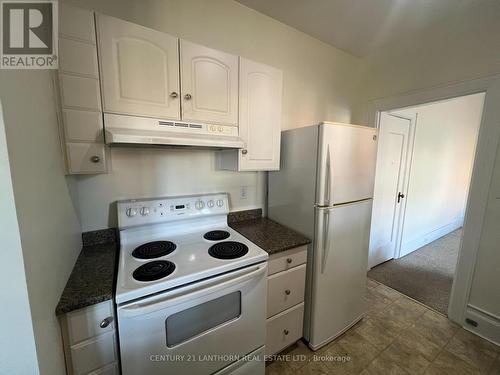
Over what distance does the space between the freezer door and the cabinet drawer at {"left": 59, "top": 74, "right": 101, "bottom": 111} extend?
131cm

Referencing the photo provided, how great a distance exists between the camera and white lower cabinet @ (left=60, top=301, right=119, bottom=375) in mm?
857

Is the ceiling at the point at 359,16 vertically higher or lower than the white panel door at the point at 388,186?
higher

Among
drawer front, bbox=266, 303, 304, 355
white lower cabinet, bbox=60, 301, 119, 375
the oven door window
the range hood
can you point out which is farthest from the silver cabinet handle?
drawer front, bbox=266, 303, 304, 355

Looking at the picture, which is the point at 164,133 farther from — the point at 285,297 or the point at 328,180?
the point at 285,297

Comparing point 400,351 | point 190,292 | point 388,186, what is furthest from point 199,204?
point 388,186

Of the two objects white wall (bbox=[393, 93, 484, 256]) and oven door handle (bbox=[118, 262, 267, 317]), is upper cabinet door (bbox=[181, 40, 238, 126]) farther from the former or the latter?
white wall (bbox=[393, 93, 484, 256])

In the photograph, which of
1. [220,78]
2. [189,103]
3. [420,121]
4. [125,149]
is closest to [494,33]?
[420,121]

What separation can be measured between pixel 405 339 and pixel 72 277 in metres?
2.42

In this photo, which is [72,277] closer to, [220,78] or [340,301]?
[220,78]

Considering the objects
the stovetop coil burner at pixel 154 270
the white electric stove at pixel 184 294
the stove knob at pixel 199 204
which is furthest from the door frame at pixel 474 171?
the stovetop coil burner at pixel 154 270

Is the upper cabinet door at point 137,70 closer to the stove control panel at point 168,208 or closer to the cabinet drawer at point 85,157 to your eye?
the cabinet drawer at point 85,157

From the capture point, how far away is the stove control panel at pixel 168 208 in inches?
53.7

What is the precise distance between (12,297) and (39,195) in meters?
0.32

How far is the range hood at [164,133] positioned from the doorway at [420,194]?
2.00m
